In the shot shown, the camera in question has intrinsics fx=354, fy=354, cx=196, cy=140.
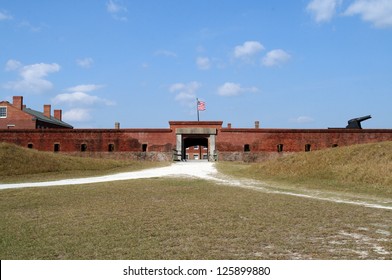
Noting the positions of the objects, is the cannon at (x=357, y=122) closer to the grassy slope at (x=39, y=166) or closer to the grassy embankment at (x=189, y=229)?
the grassy slope at (x=39, y=166)

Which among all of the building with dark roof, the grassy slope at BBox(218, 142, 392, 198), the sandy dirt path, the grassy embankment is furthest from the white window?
the grassy embankment

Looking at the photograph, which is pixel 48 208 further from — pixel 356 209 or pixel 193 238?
pixel 356 209

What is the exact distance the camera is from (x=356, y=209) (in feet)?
27.1

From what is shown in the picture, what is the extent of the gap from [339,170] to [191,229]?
41.1 feet

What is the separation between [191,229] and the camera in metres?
5.93

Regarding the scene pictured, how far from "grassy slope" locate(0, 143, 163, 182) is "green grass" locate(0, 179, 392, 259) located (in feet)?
32.1

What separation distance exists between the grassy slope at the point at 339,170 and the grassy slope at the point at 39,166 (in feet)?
31.6

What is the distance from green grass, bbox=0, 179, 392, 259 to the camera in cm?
459

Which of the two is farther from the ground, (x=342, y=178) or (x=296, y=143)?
(x=296, y=143)

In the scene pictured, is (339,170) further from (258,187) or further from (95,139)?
(95,139)

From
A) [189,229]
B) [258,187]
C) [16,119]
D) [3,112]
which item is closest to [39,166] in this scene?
[258,187]

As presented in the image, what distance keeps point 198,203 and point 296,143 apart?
2620 centimetres

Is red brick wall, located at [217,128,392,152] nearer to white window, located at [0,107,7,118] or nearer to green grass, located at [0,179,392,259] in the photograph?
green grass, located at [0,179,392,259]
